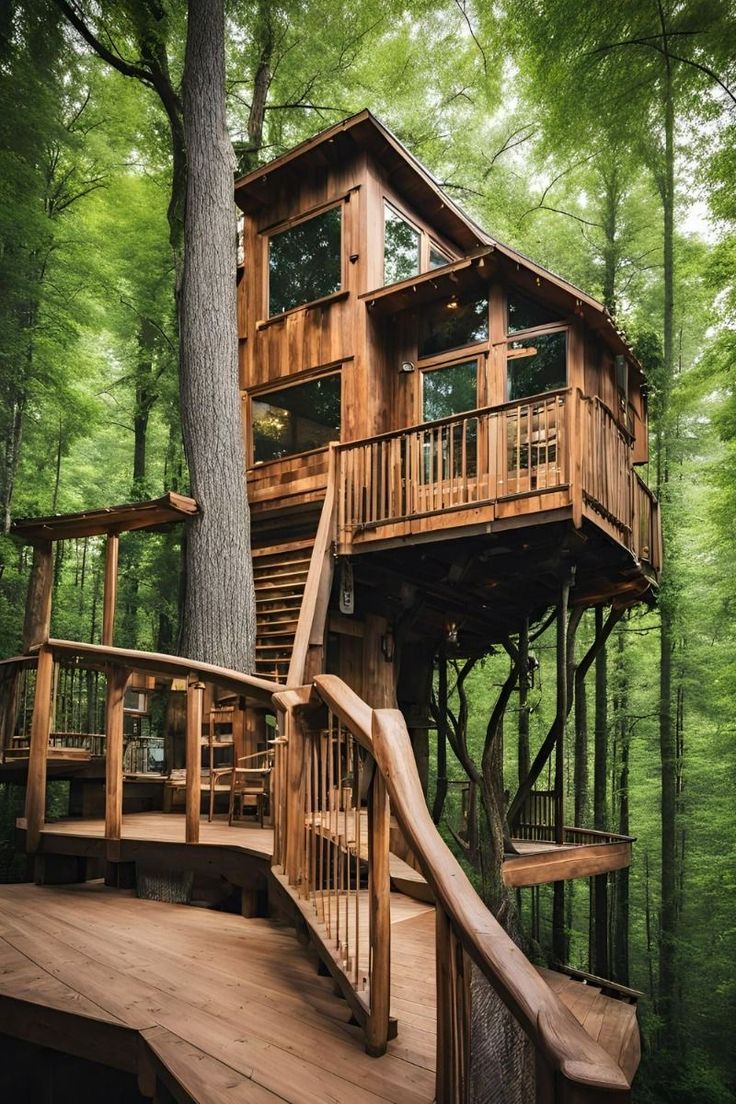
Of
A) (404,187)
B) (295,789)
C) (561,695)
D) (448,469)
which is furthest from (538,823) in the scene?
(404,187)

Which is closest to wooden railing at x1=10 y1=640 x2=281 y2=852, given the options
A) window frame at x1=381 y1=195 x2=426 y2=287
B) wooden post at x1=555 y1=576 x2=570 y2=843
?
wooden post at x1=555 y1=576 x2=570 y2=843

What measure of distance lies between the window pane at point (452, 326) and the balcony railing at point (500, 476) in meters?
1.85

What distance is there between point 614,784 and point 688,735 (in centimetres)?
235

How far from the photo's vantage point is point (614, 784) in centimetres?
1961

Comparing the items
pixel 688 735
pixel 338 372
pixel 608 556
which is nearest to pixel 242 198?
pixel 338 372

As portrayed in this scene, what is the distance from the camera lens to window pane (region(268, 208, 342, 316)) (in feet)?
36.4

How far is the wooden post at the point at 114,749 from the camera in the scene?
4.85 metres

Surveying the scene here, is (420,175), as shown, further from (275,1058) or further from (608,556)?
(275,1058)

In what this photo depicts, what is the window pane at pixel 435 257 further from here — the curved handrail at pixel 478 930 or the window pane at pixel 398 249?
the curved handrail at pixel 478 930

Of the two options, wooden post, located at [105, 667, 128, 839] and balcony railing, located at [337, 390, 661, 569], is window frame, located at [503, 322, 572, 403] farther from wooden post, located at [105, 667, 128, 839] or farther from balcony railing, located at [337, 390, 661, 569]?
wooden post, located at [105, 667, 128, 839]

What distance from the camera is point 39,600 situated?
8.83 metres

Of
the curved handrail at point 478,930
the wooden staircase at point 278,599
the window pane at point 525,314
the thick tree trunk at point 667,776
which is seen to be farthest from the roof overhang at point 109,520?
the thick tree trunk at point 667,776

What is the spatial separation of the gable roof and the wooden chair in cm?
657

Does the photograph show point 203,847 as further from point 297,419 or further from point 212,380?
point 297,419
